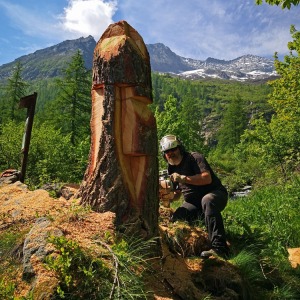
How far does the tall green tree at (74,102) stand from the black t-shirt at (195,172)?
693 inches

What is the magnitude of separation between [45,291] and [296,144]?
42.7 feet

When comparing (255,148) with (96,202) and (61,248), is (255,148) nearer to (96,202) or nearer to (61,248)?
(96,202)

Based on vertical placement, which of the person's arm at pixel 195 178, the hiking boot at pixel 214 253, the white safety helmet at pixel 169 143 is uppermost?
the white safety helmet at pixel 169 143

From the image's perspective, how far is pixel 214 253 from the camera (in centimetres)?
440

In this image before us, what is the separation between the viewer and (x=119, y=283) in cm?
250

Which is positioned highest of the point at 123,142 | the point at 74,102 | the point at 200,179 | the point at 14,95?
the point at 14,95

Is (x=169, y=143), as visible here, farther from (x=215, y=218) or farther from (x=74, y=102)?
(x=74, y=102)

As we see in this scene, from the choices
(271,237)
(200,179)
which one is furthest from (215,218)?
(271,237)

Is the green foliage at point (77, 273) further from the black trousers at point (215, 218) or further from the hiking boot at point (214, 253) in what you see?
the black trousers at point (215, 218)

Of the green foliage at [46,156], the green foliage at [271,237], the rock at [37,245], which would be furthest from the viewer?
the green foliage at [46,156]

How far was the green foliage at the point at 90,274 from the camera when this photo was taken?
2.42 meters

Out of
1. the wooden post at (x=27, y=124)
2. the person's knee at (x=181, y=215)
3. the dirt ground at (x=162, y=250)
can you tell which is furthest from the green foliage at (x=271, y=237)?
the wooden post at (x=27, y=124)

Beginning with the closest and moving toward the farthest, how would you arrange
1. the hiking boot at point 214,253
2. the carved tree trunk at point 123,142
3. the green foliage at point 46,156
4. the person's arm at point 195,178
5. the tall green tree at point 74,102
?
the carved tree trunk at point 123,142, the hiking boot at point 214,253, the person's arm at point 195,178, the green foliage at point 46,156, the tall green tree at point 74,102

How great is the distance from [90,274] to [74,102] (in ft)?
70.6
